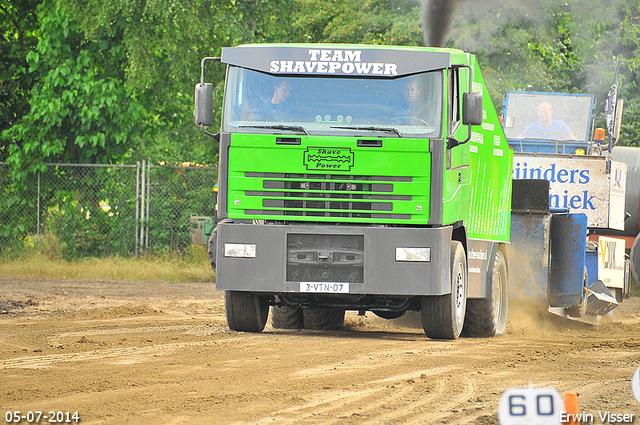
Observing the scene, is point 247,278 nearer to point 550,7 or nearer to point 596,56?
point 550,7

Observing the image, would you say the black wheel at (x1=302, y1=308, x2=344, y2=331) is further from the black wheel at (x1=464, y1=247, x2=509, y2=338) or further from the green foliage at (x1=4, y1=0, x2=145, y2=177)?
the green foliage at (x1=4, y1=0, x2=145, y2=177)

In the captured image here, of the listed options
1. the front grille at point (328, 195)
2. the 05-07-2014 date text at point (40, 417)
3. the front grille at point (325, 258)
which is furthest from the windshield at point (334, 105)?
the 05-07-2014 date text at point (40, 417)

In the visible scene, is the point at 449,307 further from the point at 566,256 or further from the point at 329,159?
the point at 566,256

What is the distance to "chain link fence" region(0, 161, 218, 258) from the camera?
66.2 feet

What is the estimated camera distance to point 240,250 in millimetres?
9773

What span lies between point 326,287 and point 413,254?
3.10 ft

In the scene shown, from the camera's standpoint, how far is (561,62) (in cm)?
2423

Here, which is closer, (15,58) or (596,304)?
(596,304)

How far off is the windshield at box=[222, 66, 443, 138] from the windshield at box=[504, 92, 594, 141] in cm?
696

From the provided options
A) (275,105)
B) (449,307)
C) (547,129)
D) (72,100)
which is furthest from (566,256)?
(72,100)

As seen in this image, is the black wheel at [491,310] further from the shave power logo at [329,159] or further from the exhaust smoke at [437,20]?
the exhaust smoke at [437,20]

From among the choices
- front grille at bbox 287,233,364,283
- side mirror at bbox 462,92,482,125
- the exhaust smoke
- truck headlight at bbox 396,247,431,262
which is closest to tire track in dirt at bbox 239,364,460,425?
truck headlight at bbox 396,247,431,262

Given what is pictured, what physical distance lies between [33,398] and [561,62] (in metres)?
20.3

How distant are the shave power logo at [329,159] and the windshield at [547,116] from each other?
24.4 feet
